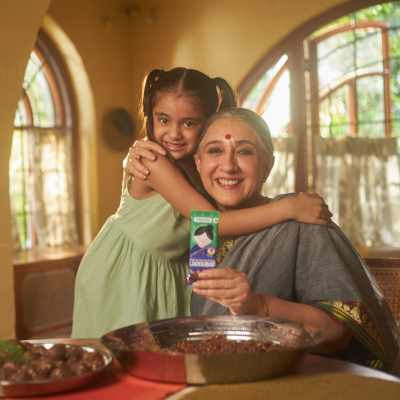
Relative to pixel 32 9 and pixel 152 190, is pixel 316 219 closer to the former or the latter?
pixel 152 190

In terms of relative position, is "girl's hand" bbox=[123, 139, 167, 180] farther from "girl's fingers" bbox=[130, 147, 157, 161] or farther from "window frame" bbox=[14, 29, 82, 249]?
"window frame" bbox=[14, 29, 82, 249]

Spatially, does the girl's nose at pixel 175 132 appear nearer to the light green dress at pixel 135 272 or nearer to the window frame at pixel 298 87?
the light green dress at pixel 135 272

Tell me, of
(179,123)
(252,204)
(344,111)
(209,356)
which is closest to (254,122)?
(252,204)

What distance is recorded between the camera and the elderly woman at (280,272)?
125 centimetres

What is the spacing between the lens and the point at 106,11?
5516 millimetres

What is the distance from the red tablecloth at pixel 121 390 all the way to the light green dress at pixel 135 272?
0.80 metres

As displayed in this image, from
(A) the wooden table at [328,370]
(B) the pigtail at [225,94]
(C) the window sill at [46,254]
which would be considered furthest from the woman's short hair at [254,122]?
(C) the window sill at [46,254]

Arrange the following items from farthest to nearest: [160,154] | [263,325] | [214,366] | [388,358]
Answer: [160,154] < [388,358] < [263,325] < [214,366]

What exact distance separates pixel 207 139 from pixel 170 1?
4.37m

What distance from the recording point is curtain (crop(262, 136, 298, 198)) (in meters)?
5.05

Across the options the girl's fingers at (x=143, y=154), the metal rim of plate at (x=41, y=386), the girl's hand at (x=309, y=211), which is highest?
the girl's fingers at (x=143, y=154)

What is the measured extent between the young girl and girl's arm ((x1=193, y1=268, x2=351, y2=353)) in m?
0.56

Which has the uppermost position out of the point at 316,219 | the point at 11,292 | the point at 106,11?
the point at 106,11

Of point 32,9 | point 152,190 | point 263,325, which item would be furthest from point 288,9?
point 263,325
